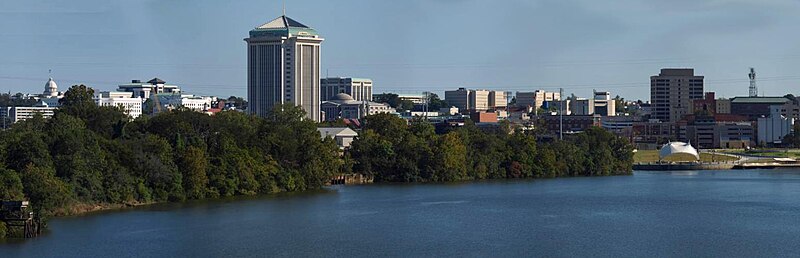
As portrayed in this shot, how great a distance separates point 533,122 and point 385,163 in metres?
72.6

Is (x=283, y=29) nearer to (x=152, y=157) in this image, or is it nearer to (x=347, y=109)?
(x=347, y=109)

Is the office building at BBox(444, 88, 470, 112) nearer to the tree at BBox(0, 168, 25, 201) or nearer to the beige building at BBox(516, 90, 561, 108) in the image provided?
the beige building at BBox(516, 90, 561, 108)

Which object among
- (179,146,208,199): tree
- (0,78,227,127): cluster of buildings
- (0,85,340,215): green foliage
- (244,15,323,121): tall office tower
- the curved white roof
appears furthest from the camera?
(0,78,227,127): cluster of buildings

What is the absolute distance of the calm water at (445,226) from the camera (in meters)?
28.4

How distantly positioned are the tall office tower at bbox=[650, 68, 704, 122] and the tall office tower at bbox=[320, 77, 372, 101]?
35338 millimetres

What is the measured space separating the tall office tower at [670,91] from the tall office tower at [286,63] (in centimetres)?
3918

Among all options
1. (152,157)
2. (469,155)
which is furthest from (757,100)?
(152,157)

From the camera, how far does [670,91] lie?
13612 cm

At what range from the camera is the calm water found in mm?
28422

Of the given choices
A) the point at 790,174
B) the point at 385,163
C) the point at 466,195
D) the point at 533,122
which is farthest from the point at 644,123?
the point at 466,195

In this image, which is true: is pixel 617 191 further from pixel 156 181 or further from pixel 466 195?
pixel 156 181

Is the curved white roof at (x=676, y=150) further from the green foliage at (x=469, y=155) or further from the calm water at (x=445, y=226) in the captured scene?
the calm water at (x=445, y=226)

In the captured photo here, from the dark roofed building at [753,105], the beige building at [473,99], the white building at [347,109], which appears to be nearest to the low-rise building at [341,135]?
the white building at [347,109]

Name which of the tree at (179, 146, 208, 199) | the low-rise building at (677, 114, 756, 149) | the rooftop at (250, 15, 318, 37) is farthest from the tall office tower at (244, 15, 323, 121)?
the tree at (179, 146, 208, 199)
